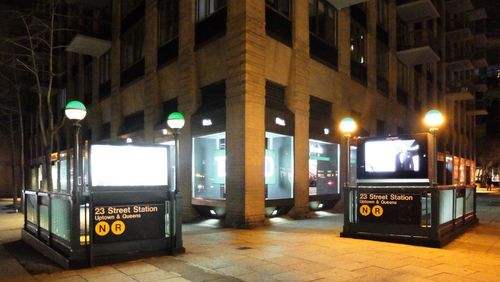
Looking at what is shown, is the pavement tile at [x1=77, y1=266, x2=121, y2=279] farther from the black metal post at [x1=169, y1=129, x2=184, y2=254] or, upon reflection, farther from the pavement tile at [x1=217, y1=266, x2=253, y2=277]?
the pavement tile at [x1=217, y1=266, x2=253, y2=277]

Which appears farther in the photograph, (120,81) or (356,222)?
(120,81)

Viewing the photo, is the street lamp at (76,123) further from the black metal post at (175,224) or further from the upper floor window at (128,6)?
the upper floor window at (128,6)

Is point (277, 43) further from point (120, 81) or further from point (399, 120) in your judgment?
point (399, 120)

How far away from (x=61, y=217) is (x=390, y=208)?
24.4ft

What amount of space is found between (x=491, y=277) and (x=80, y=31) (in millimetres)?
22724

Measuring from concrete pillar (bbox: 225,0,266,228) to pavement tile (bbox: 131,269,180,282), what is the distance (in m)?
6.14

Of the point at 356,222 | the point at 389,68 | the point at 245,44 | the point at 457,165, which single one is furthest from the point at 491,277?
the point at 457,165

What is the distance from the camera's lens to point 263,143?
47.7 ft

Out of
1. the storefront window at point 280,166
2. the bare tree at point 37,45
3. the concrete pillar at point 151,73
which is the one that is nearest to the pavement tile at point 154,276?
the storefront window at point 280,166

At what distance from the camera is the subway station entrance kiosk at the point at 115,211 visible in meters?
8.28

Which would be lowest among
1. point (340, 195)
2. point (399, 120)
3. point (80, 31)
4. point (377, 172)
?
point (340, 195)

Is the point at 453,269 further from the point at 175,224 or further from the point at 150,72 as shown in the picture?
the point at 150,72

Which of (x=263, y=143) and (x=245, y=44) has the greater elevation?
(x=245, y=44)

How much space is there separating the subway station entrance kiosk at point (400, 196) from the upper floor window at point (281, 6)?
6400mm
